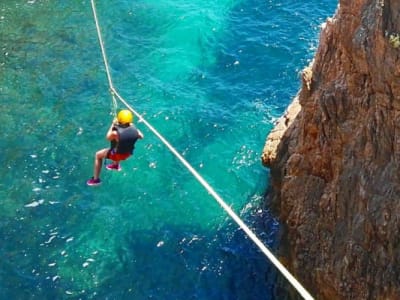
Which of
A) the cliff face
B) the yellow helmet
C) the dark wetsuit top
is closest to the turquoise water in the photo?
the cliff face

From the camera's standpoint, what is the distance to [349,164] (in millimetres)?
11781

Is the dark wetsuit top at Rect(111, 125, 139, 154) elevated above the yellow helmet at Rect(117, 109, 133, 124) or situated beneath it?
situated beneath

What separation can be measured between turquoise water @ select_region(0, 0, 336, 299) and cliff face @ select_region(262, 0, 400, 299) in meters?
2.58

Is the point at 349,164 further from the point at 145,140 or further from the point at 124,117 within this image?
the point at 145,140

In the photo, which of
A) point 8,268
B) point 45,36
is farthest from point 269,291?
point 45,36

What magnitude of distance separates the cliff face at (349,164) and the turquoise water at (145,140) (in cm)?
258

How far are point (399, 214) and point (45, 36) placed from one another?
60.6ft

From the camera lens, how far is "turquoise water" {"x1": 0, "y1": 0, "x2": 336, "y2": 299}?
51.5 feet

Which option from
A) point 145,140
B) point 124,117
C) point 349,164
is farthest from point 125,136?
point 145,140

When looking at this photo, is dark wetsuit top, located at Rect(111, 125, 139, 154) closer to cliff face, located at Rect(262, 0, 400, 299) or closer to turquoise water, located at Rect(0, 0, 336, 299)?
cliff face, located at Rect(262, 0, 400, 299)

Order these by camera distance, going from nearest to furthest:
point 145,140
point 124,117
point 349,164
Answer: point 349,164 → point 124,117 → point 145,140

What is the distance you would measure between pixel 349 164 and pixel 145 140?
31.2 ft

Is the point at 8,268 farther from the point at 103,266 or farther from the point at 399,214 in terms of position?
the point at 399,214

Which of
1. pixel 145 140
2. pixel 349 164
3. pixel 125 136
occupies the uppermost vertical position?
pixel 349 164
